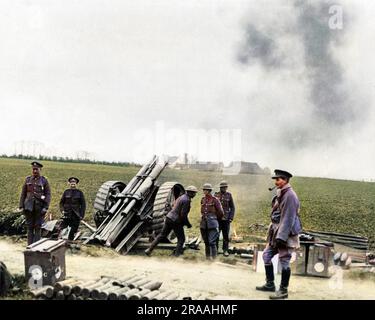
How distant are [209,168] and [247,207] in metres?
3.88

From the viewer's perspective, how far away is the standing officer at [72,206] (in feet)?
34.9

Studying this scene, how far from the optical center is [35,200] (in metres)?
9.70

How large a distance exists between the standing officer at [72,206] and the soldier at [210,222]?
2.68m

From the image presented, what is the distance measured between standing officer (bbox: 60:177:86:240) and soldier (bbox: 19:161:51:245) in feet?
2.79

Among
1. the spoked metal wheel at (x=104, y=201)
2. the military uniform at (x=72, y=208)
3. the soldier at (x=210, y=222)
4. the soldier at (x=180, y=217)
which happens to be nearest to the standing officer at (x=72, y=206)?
the military uniform at (x=72, y=208)

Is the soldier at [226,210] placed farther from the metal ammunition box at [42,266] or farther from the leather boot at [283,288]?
the metal ammunition box at [42,266]

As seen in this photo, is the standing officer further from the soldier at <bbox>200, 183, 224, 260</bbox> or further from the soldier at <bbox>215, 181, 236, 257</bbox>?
the soldier at <bbox>215, 181, 236, 257</bbox>

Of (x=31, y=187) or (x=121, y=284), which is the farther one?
A: (x=31, y=187)

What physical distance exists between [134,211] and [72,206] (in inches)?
51.5
